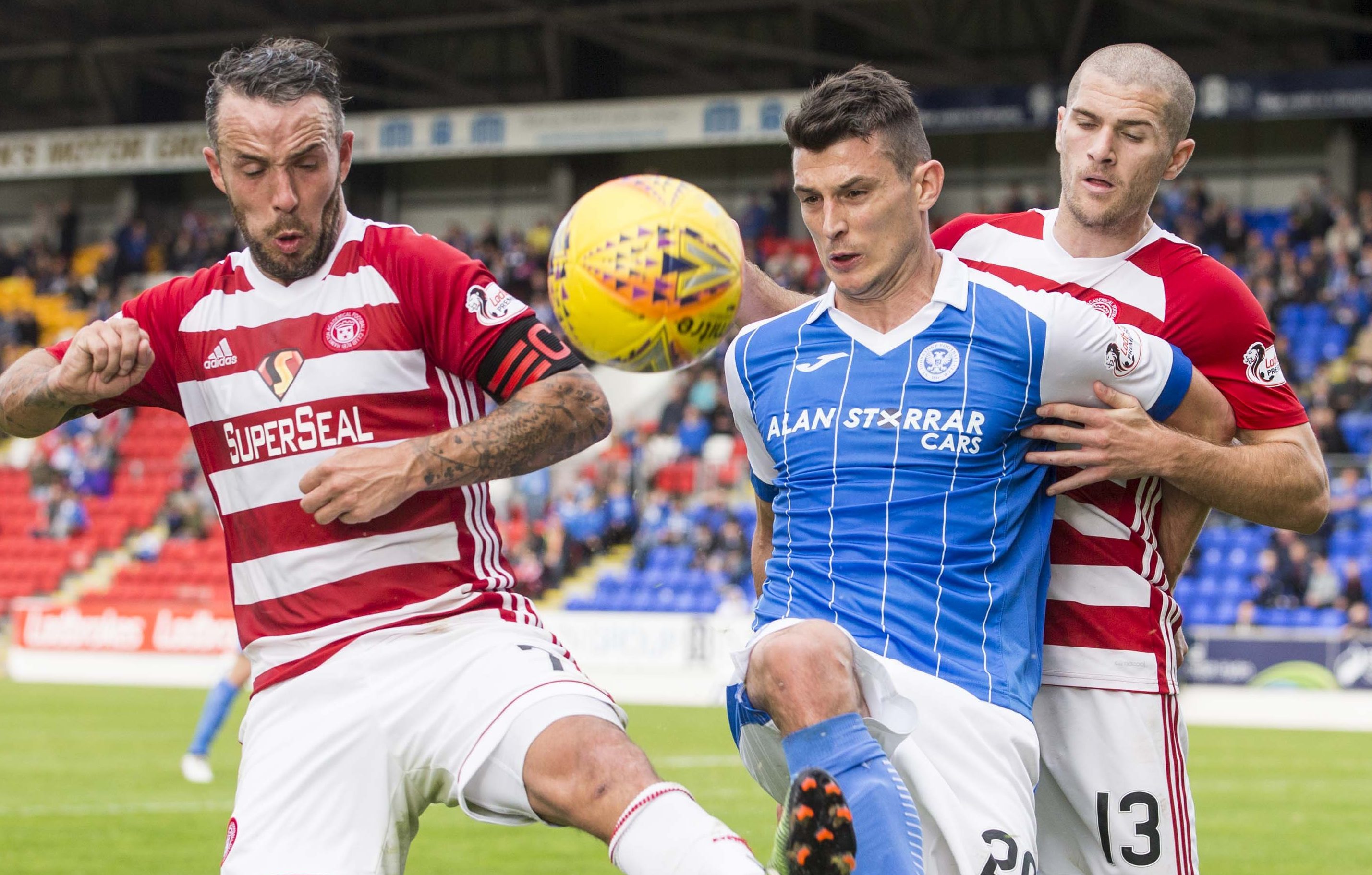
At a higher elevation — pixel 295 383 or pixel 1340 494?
pixel 295 383

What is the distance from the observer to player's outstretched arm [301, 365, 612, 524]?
362 centimetres

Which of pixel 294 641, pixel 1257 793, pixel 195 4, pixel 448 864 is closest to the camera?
pixel 294 641

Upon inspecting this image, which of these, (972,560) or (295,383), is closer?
(972,560)

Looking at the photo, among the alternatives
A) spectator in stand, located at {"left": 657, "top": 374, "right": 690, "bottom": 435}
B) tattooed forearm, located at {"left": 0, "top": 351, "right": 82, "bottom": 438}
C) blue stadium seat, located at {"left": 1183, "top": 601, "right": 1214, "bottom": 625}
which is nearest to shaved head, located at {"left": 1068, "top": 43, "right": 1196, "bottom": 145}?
tattooed forearm, located at {"left": 0, "top": 351, "right": 82, "bottom": 438}

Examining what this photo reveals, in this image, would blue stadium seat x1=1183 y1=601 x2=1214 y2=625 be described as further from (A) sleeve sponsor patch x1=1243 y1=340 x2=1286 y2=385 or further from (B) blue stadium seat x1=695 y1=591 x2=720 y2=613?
(A) sleeve sponsor patch x1=1243 y1=340 x2=1286 y2=385

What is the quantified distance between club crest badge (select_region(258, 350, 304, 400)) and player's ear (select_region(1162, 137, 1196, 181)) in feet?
7.32

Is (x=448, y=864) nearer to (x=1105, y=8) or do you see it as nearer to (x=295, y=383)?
(x=295, y=383)

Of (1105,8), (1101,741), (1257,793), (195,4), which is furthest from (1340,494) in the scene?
(195,4)

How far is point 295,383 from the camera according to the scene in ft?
12.8

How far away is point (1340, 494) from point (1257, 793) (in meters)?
7.95

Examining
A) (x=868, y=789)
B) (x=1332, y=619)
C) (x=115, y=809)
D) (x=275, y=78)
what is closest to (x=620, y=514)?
(x=1332, y=619)

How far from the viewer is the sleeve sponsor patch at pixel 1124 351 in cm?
370

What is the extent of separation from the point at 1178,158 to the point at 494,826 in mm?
6747

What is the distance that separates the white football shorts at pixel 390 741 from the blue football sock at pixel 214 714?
7.48 metres
